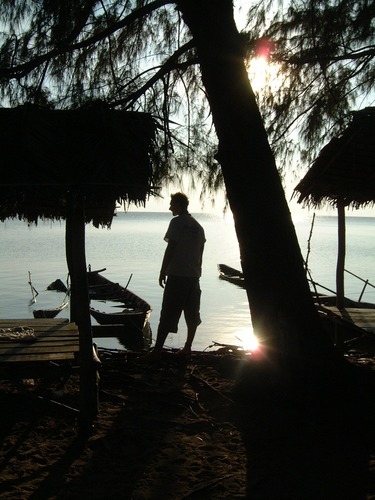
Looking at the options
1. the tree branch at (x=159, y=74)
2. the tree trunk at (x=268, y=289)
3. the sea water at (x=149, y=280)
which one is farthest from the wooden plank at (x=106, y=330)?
the tree branch at (x=159, y=74)

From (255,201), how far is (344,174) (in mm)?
2705

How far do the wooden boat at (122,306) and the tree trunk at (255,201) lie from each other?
643 centimetres

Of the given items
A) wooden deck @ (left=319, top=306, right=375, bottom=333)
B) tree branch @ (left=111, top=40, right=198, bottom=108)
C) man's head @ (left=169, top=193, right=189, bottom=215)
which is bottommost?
wooden deck @ (left=319, top=306, right=375, bottom=333)

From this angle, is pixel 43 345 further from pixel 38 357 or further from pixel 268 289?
pixel 268 289

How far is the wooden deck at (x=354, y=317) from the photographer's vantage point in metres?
6.43

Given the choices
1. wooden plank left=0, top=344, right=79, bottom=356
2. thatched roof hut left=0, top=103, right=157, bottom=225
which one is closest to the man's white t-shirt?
thatched roof hut left=0, top=103, right=157, bottom=225

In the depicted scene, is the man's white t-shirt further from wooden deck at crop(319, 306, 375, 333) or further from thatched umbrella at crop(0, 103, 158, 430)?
wooden deck at crop(319, 306, 375, 333)

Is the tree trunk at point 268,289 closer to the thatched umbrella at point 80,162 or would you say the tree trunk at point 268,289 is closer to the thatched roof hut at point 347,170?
the thatched umbrella at point 80,162

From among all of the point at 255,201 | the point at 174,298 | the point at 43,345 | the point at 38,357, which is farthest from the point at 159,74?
the point at 38,357

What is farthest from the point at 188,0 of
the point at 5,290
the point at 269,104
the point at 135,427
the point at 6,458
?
the point at 5,290

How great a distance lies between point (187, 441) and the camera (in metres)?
3.96

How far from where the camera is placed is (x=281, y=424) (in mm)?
4215

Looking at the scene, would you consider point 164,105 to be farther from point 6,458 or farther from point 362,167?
point 6,458

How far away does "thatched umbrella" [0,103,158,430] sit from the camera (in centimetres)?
379
